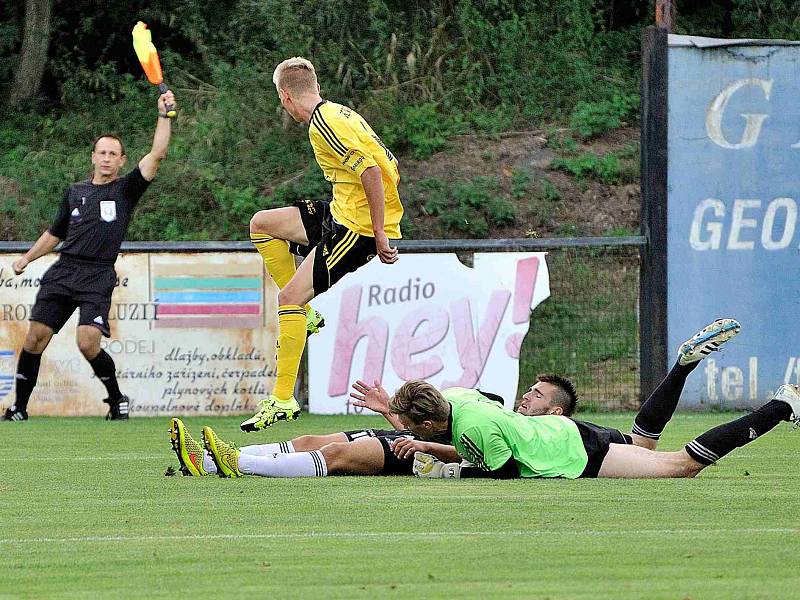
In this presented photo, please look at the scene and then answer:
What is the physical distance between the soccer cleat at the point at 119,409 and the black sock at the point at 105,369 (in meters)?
0.17

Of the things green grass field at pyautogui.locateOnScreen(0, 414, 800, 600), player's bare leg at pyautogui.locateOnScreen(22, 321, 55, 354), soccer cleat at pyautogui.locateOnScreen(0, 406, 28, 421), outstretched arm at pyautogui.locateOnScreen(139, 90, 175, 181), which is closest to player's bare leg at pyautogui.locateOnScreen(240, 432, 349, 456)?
green grass field at pyautogui.locateOnScreen(0, 414, 800, 600)

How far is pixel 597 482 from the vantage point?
8617 millimetres

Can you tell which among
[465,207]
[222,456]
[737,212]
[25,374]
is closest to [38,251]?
[25,374]

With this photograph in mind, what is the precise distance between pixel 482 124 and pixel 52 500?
16.6m

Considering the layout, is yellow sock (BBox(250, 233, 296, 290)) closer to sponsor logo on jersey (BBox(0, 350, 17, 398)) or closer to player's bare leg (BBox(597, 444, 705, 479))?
player's bare leg (BBox(597, 444, 705, 479))

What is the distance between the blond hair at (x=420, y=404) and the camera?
27.0 feet

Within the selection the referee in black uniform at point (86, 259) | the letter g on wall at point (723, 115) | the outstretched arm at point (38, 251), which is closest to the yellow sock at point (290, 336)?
Result: the referee in black uniform at point (86, 259)

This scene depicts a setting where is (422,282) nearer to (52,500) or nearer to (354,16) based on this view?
(52,500)

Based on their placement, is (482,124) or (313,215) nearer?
(313,215)

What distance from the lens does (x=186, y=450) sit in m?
8.86

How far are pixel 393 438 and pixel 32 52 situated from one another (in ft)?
58.8

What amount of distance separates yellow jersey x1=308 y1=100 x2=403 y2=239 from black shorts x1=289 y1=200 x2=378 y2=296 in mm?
66

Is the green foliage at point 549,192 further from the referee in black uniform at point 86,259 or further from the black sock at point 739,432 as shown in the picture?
the black sock at point 739,432

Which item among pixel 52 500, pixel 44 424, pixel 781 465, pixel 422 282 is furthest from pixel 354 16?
pixel 52 500
